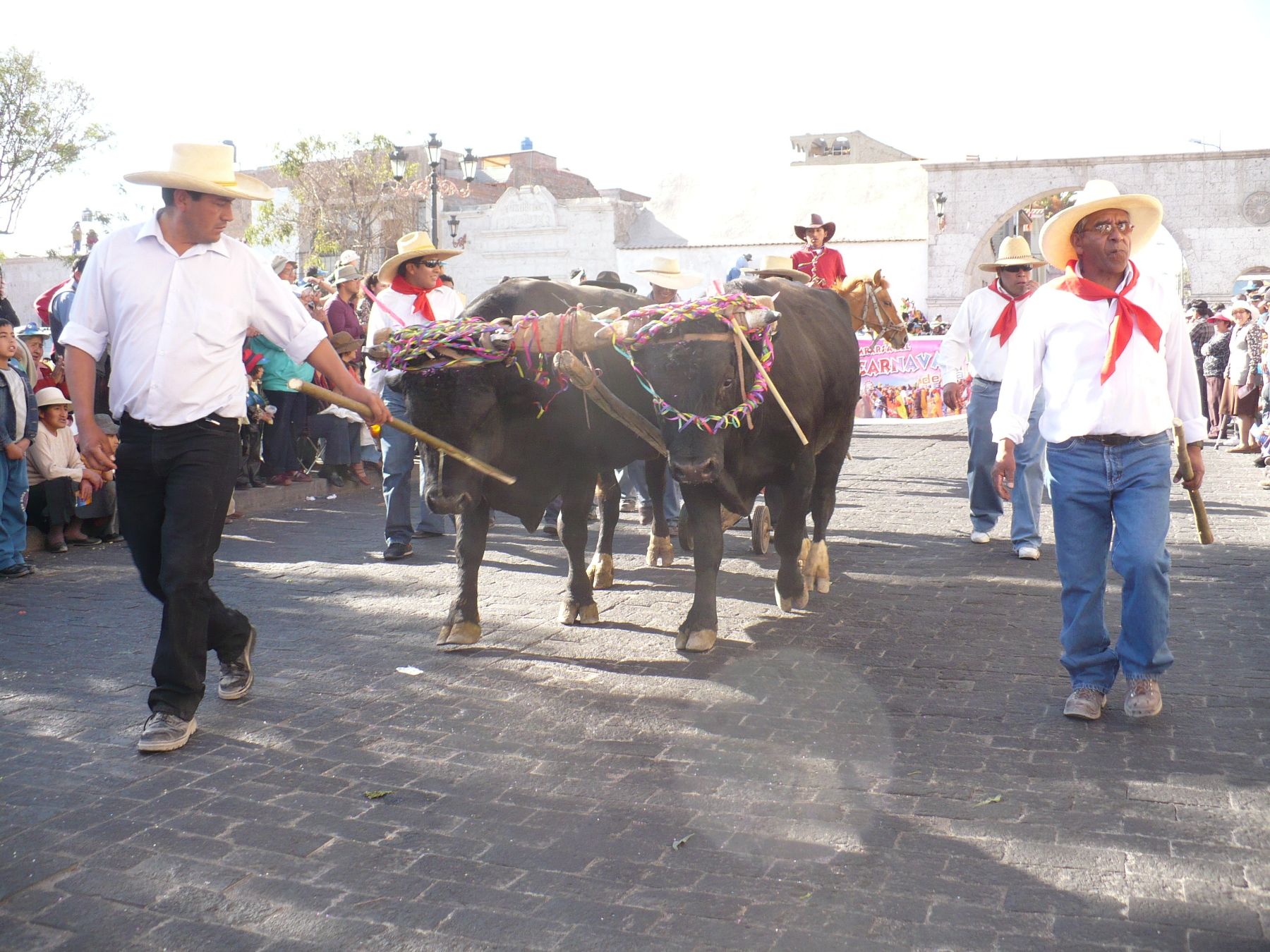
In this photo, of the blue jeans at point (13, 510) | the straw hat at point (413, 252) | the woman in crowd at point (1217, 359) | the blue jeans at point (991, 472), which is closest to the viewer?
the straw hat at point (413, 252)

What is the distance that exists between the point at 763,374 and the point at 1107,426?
5.93ft

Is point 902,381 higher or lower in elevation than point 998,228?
lower

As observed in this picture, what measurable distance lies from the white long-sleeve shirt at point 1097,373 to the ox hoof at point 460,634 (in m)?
2.92

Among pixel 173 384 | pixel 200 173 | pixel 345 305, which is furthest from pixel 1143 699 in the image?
pixel 345 305

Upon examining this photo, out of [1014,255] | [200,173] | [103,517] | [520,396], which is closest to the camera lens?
[200,173]

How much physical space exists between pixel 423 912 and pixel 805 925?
111 centimetres

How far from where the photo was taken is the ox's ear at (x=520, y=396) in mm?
6512

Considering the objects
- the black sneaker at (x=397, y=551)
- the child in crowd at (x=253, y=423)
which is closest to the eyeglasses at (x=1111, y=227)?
the black sneaker at (x=397, y=551)

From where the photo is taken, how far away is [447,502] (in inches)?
252

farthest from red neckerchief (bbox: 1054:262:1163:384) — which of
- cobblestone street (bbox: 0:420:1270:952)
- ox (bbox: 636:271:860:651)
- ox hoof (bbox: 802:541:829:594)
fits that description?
ox hoof (bbox: 802:541:829:594)

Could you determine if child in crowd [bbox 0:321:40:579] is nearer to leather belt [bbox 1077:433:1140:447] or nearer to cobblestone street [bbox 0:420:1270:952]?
cobblestone street [bbox 0:420:1270:952]

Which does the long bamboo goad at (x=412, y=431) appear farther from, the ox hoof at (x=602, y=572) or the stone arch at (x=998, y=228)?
the stone arch at (x=998, y=228)

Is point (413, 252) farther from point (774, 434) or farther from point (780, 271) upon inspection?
point (780, 271)

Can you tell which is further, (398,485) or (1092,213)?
(398,485)
